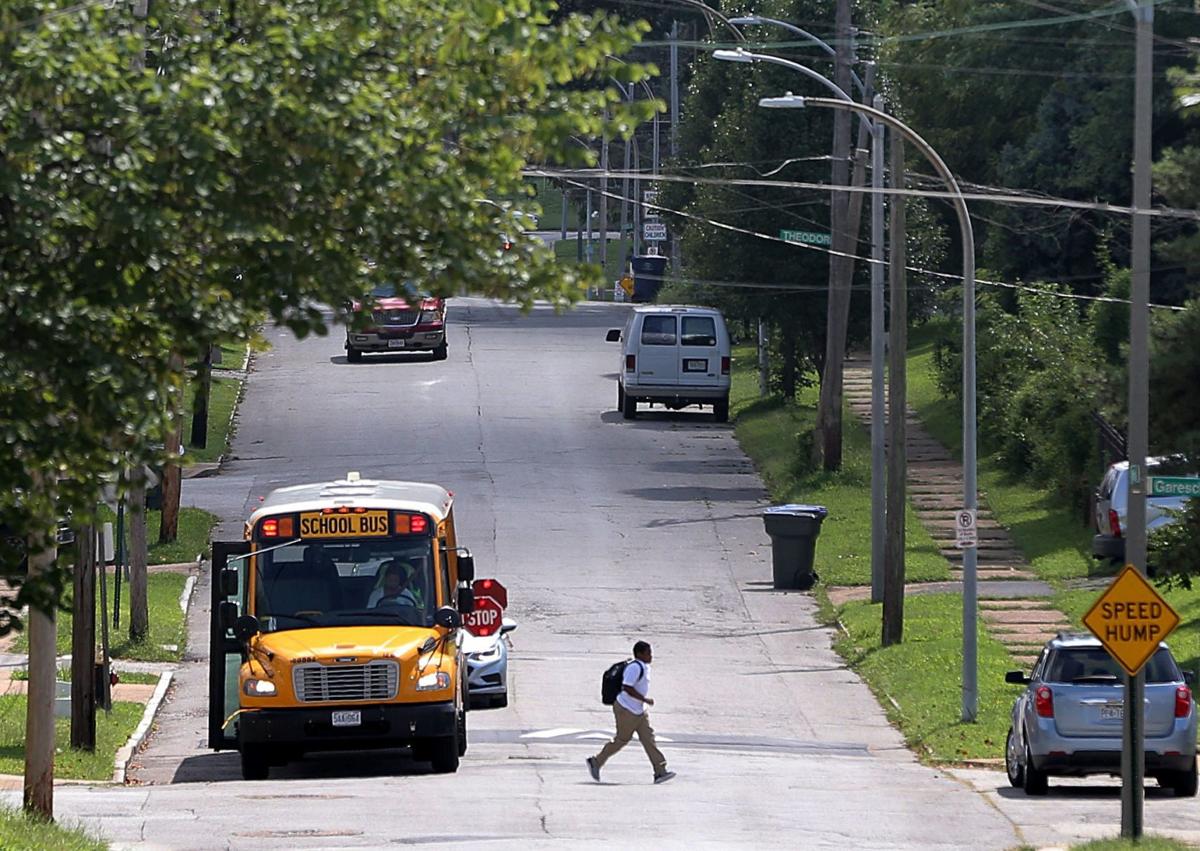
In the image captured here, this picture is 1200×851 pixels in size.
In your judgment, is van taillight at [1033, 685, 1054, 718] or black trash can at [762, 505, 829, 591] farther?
black trash can at [762, 505, 829, 591]

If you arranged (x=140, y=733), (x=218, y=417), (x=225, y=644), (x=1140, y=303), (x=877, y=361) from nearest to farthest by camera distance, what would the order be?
(x=1140, y=303), (x=225, y=644), (x=140, y=733), (x=877, y=361), (x=218, y=417)

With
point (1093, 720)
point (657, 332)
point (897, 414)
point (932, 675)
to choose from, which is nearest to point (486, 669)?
point (932, 675)

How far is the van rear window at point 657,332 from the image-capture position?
155ft

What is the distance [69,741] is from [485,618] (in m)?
4.87

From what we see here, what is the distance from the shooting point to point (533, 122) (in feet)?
27.7

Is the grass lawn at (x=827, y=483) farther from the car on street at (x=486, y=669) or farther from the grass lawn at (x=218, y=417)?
the grass lawn at (x=218, y=417)

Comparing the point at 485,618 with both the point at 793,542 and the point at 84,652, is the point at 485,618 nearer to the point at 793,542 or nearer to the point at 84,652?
the point at 84,652

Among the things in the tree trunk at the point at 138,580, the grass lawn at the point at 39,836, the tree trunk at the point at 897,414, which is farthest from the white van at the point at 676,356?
the grass lawn at the point at 39,836

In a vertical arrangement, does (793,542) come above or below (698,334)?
below

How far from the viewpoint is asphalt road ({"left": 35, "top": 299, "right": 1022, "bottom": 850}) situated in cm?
1619

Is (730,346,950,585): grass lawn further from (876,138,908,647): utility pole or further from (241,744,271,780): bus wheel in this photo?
(241,744,271,780): bus wheel

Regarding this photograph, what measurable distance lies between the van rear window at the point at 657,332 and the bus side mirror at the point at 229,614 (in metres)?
28.6

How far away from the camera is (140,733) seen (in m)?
22.7

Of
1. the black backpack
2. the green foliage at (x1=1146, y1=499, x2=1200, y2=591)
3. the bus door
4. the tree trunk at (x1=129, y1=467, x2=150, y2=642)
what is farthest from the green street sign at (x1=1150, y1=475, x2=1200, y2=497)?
the tree trunk at (x1=129, y1=467, x2=150, y2=642)
